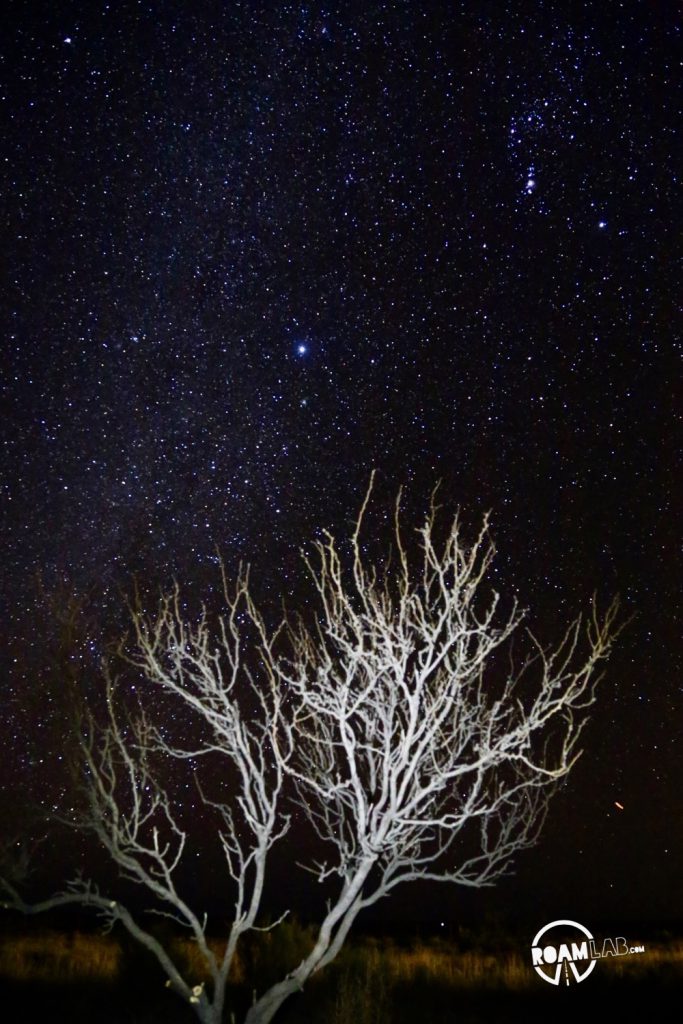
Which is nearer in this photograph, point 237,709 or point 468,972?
point 237,709

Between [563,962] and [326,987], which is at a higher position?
[326,987]

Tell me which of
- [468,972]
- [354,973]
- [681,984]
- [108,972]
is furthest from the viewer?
[468,972]

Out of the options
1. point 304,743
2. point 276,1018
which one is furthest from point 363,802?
point 276,1018

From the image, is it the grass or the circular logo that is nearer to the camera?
the grass

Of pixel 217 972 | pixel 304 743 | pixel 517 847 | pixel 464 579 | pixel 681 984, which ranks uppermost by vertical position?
pixel 464 579

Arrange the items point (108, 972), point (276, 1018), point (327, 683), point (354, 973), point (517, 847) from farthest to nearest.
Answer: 1. point (108, 972)
2. point (354, 973)
3. point (276, 1018)
4. point (517, 847)
5. point (327, 683)

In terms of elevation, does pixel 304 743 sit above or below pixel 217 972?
above

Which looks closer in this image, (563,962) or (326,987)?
(326,987)

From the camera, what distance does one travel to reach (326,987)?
449 inches

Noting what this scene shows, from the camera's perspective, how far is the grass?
10.4m

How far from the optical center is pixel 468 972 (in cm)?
1553

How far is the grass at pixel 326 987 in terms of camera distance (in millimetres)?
10438

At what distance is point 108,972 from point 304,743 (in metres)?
6.22

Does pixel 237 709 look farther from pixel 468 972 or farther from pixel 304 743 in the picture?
pixel 468 972
